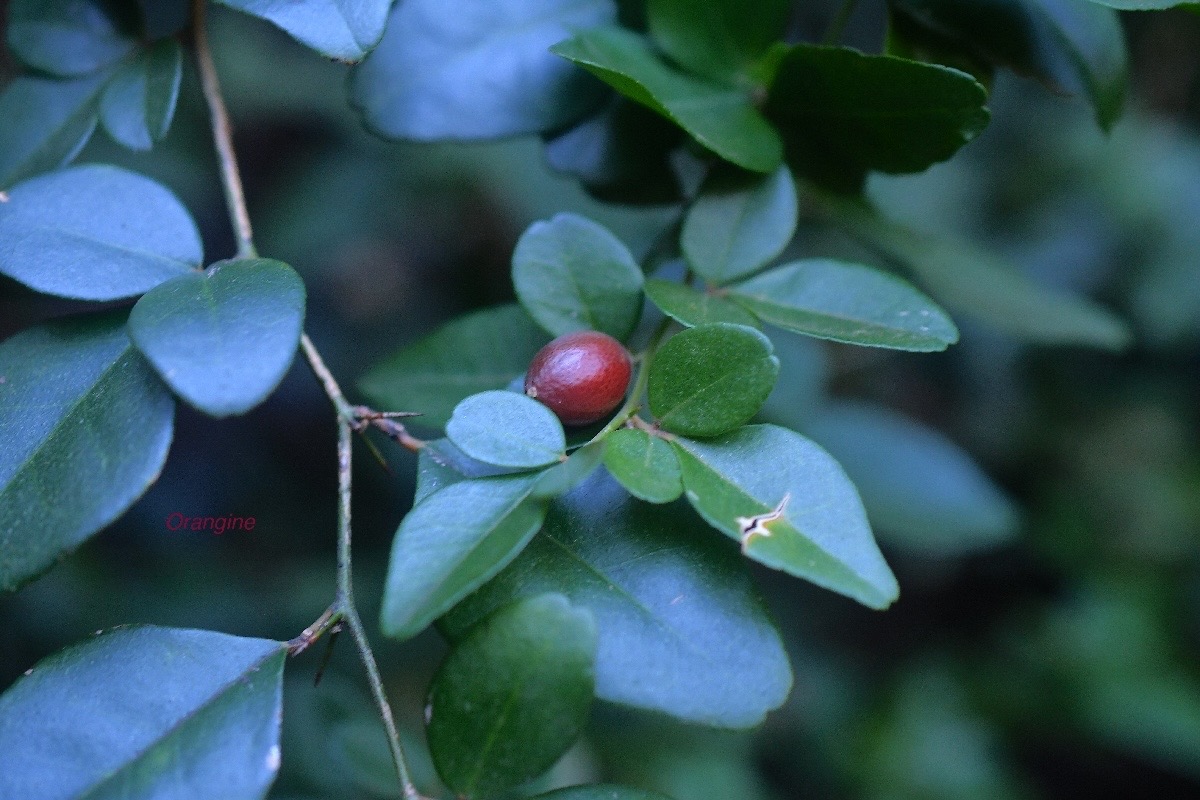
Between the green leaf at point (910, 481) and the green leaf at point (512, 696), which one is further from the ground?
the green leaf at point (512, 696)

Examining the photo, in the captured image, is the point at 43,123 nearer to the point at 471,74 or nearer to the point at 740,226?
the point at 471,74

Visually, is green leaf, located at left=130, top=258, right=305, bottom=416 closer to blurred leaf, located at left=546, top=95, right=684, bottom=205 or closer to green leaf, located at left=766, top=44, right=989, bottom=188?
blurred leaf, located at left=546, top=95, right=684, bottom=205

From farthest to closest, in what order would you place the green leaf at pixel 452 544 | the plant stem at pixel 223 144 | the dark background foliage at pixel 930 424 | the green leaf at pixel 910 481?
1. the dark background foliage at pixel 930 424
2. the green leaf at pixel 910 481
3. the plant stem at pixel 223 144
4. the green leaf at pixel 452 544

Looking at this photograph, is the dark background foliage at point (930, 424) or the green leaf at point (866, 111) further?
the dark background foliage at point (930, 424)

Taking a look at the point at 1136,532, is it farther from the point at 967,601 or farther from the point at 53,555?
the point at 53,555

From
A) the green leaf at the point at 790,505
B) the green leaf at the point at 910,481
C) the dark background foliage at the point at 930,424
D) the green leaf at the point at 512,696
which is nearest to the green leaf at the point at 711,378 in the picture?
the green leaf at the point at 790,505

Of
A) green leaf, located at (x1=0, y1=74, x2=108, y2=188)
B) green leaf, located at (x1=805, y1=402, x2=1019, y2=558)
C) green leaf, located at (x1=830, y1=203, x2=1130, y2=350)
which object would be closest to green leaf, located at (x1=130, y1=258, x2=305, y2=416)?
green leaf, located at (x1=0, y1=74, x2=108, y2=188)

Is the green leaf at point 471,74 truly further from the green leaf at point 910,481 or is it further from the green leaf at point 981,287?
the green leaf at point 910,481

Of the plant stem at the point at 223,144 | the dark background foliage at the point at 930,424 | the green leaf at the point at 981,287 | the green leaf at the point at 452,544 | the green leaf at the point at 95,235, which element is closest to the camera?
the green leaf at the point at 452,544
